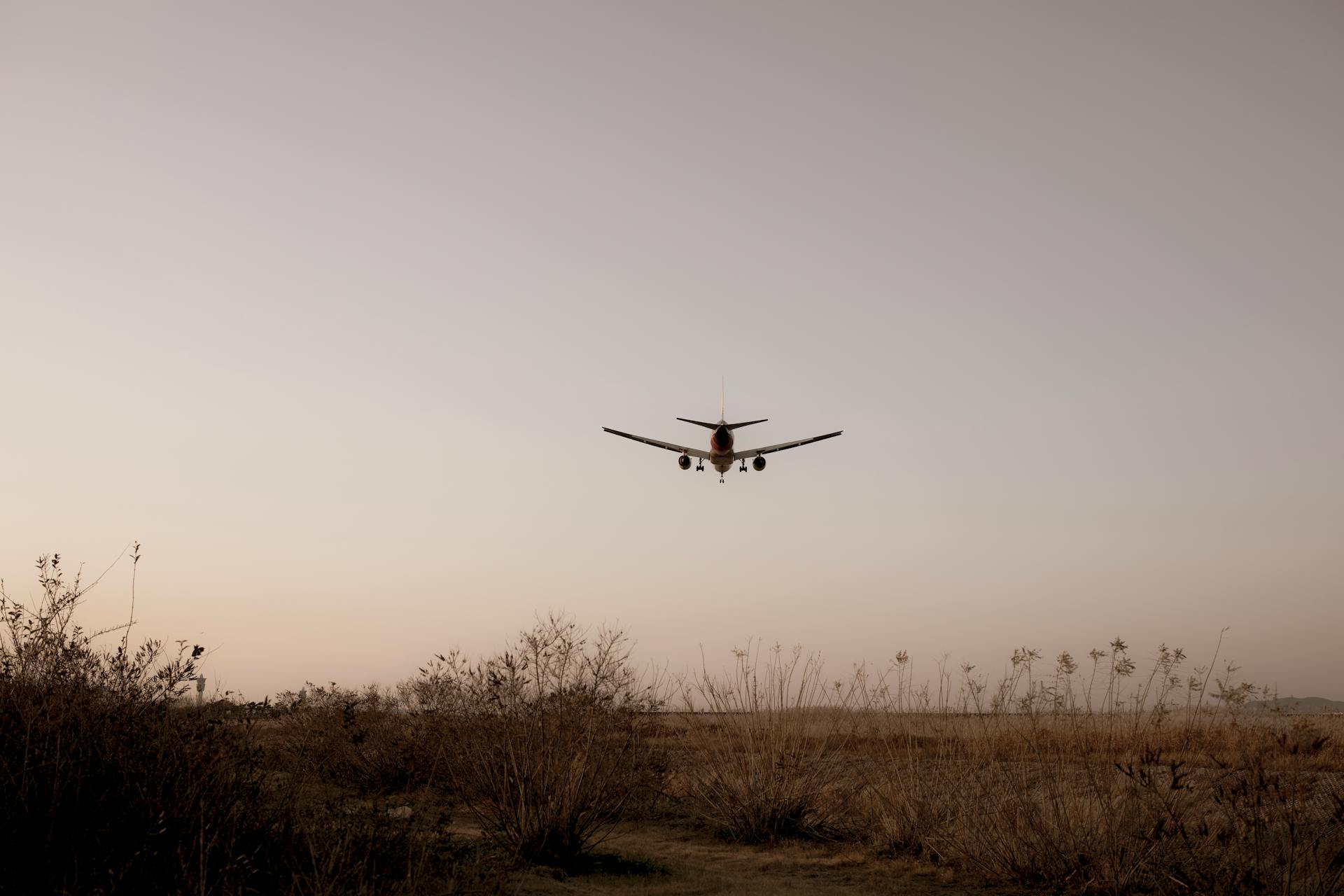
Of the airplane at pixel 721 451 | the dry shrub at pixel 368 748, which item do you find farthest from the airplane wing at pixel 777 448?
the dry shrub at pixel 368 748

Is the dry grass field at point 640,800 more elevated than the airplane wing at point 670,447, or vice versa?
the airplane wing at point 670,447

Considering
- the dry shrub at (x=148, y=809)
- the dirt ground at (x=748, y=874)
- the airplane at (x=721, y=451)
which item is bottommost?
the dirt ground at (x=748, y=874)

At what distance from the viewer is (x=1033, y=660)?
31.1 feet

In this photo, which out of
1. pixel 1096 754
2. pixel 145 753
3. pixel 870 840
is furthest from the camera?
pixel 870 840

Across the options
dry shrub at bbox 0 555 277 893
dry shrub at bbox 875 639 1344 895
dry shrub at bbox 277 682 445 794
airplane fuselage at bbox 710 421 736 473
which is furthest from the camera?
airplane fuselage at bbox 710 421 736 473

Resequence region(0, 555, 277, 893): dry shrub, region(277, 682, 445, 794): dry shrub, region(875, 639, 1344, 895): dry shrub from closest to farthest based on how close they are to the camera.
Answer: region(0, 555, 277, 893): dry shrub < region(875, 639, 1344, 895): dry shrub < region(277, 682, 445, 794): dry shrub

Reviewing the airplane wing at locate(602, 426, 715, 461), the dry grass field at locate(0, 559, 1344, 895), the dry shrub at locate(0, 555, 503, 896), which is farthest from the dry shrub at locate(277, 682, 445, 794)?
the airplane wing at locate(602, 426, 715, 461)

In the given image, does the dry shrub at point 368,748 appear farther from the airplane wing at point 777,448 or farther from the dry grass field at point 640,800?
the airplane wing at point 777,448

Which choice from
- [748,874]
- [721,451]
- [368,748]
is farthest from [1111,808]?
[721,451]

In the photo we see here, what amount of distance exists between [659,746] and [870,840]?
5.99 meters

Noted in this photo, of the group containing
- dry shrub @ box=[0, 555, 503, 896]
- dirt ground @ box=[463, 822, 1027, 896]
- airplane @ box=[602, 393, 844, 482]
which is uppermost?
airplane @ box=[602, 393, 844, 482]

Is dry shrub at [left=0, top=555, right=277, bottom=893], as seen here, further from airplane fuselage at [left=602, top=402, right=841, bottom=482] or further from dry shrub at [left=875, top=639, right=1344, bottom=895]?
airplane fuselage at [left=602, top=402, right=841, bottom=482]

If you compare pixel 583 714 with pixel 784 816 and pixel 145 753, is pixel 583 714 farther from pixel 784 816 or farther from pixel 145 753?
pixel 145 753

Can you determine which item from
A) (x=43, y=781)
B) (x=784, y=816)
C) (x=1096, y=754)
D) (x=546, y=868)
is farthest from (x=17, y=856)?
(x=1096, y=754)
